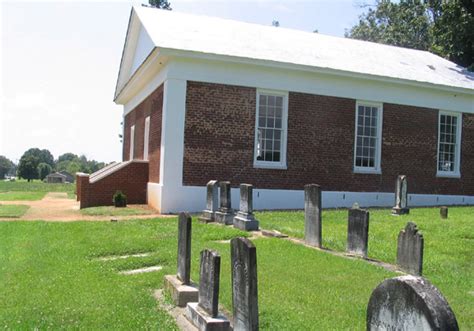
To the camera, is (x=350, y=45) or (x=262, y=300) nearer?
(x=262, y=300)

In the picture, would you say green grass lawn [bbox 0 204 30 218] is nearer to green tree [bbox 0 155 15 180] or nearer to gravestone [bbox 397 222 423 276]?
gravestone [bbox 397 222 423 276]

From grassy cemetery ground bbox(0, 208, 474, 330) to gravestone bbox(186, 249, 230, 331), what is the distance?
0.39m

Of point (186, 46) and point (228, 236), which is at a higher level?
point (186, 46)

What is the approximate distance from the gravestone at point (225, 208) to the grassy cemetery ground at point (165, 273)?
0.65m

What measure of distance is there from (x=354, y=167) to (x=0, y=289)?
46.7 ft

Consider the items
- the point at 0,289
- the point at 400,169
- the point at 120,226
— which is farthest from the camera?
the point at 400,169

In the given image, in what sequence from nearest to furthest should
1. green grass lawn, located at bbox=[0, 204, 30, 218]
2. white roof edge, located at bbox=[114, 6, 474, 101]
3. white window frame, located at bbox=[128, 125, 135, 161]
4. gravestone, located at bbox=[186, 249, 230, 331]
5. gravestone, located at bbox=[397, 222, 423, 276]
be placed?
1. gravestone, located at bbox=[186, 249, 230, 331]
2. gravestone, located at bbox=[397, 222, 423, 276]
3. green grass lawn, located at bbox=[0, 204, 30, 218]
4. white roof edge, located at bbox=[114, 6, 474, 101]
5. white window frame, located at bbox=[128, 125, 135, 161]

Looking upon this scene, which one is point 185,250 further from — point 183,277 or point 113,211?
point 113,211

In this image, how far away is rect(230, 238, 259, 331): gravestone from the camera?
479 centimetres

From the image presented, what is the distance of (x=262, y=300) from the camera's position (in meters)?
6.32

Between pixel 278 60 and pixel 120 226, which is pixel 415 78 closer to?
pixel 278 60

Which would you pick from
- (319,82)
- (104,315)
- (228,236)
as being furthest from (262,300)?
(319,82)

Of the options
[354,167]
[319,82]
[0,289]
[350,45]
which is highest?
[350,45]

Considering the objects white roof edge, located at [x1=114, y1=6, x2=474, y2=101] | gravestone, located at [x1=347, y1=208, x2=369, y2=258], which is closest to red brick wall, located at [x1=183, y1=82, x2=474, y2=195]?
white roof edge, located at [x1=114, y1=6, x2=474, y2=101]
